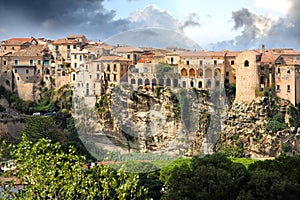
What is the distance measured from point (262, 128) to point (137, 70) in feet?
29.9

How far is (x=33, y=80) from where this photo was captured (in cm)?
4212

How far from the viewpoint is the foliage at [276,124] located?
118 ft

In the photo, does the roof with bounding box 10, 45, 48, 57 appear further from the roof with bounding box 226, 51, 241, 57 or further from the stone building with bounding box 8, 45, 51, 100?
the roof with bounding box 226, 51, 241, 57

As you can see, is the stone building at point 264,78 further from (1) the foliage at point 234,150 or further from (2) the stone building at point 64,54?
(2) the stone building at point 64,54

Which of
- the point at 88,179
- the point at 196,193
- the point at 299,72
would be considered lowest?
the point at 196,193

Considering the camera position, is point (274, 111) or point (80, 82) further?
point (80, 82)

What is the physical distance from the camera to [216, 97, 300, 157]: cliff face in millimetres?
36094

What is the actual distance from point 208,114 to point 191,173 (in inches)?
699

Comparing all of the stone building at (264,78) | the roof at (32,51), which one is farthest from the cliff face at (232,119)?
the roof at (32,51)

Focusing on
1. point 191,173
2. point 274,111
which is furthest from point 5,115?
point 191,173

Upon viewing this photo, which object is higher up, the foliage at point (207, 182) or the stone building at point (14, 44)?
the stone building at point (14, 44)

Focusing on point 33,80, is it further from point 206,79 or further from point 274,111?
point 274,111

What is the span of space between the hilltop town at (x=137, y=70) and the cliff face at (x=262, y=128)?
1.94ft

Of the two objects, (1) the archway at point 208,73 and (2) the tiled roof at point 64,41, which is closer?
(1) the archway at point 208,73
